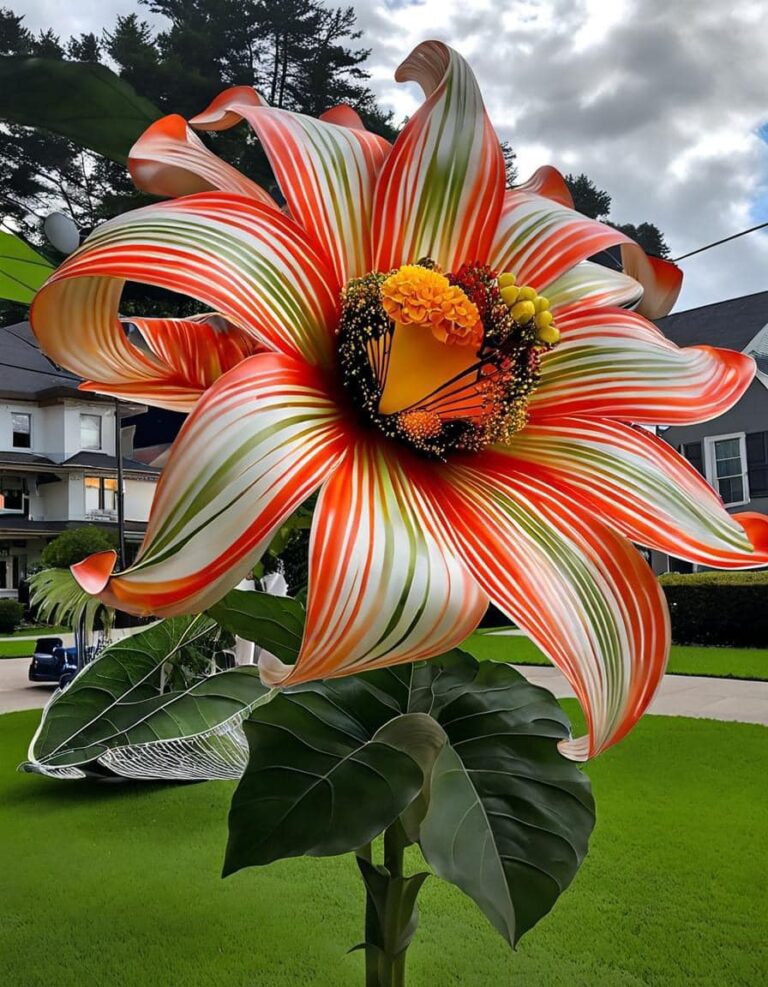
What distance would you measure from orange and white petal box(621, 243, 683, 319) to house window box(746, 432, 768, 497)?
40.5 ft

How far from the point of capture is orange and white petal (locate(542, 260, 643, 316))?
325 millimetres

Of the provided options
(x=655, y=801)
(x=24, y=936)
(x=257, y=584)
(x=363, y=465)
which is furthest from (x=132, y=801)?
(x=363, y=465)

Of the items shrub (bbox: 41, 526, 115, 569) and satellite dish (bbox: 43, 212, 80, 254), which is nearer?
satellite dish (bbox: 43, 212, 80, 254)

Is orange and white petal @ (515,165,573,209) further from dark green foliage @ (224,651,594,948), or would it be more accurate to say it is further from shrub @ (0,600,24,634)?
shrub @ (0,600,24,634)

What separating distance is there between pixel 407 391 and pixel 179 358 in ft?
0.25

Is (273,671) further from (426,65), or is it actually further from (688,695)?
(688,695)

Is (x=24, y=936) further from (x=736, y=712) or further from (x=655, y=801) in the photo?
(x=736, y=712)

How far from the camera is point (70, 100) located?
9.8 inches

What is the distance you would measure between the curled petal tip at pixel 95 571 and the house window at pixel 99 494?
59.3 ft

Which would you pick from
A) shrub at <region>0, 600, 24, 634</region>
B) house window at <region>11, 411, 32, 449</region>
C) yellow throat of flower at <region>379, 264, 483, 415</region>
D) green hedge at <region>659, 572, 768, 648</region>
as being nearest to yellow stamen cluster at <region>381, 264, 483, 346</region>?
yellow throat of flower at <region>379, 264, 483, 415</region>

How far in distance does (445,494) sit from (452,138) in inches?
4.8

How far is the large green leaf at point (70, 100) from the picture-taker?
0.25 metres

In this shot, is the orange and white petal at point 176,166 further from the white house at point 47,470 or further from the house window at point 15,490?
the house window at point 15,490

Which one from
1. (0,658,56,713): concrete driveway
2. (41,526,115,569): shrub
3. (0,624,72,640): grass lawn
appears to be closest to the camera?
(0,658,56,713): concrete driveway
